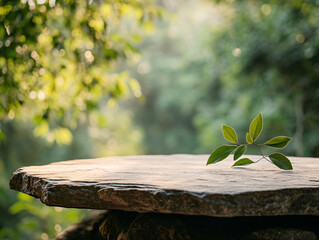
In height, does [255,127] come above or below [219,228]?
above

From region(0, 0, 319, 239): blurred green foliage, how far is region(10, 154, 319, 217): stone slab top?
1.20m

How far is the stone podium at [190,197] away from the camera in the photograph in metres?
0.93

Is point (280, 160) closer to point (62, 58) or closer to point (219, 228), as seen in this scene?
point (219, 228)

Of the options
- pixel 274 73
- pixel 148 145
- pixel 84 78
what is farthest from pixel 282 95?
pixel 148 145

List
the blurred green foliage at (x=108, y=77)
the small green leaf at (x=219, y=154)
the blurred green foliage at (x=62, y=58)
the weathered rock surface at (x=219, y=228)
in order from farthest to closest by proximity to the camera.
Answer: the blurred green foliage at (x=108, y=77) < the blurred green foliage at (x=62, y=58) < the small green leaf at (x=219, y=154) < the weathered rock surface at (x=219, y=228)

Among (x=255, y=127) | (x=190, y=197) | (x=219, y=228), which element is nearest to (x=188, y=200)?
(x=190, y=197)

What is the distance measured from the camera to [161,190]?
96cm

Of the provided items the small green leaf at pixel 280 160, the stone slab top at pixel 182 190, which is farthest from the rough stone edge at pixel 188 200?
the small green leaf at pixel 280 160

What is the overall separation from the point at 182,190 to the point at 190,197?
0.03 metres

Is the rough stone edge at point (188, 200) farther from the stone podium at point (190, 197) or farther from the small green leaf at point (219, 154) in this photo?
the small green leaf at point (219, 154)

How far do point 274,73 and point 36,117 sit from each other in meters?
3.41

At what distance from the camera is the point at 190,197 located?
0.92 metres

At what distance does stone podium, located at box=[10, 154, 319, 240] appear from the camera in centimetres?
93

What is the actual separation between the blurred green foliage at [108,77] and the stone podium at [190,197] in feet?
3.89
